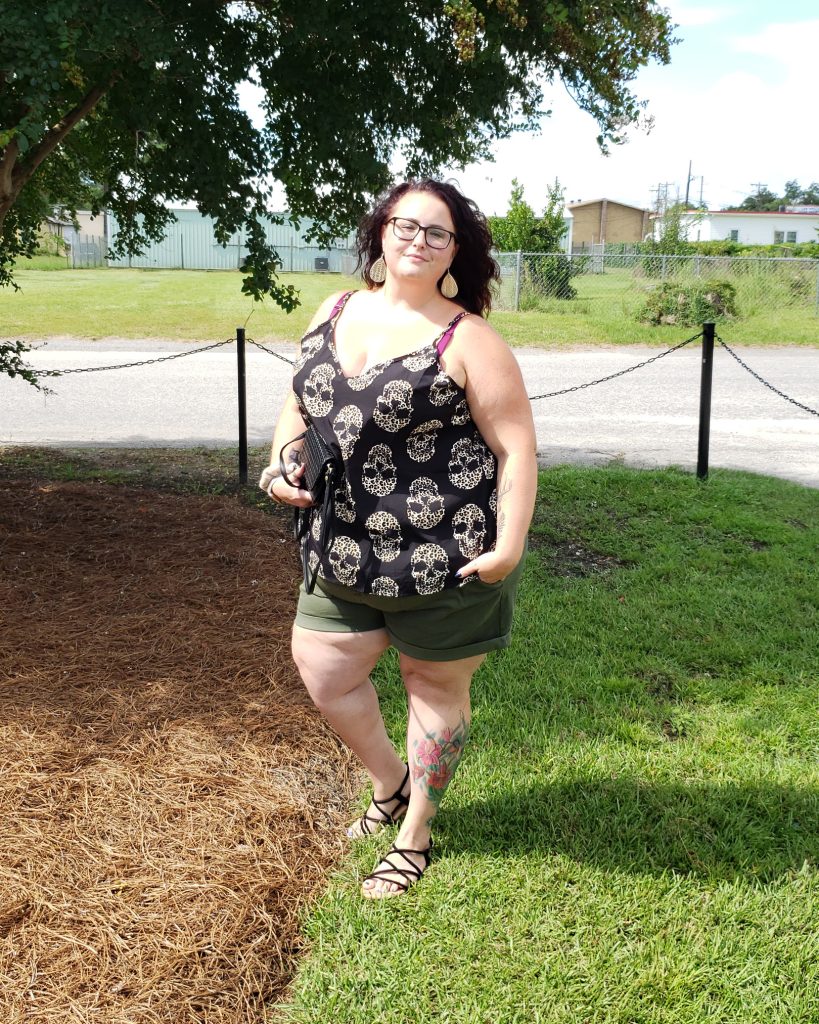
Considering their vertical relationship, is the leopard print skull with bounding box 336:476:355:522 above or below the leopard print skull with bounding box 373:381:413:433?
below

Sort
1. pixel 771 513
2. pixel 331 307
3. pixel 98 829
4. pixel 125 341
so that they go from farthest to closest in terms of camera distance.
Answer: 1. pixel 125 341
2. pixel 771 513
3. pixel 98 829
4. pixel 331 307

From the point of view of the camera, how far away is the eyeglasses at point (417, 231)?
247 cm

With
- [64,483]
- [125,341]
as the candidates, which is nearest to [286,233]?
[125,341]

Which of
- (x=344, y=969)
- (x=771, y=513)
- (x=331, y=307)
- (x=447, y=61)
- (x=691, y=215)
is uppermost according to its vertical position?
(x=691, y=215)

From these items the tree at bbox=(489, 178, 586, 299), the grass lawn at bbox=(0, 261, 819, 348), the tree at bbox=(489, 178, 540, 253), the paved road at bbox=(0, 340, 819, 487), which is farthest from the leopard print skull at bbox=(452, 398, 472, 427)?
the tree at bbox=(489, 178, 540, 253)

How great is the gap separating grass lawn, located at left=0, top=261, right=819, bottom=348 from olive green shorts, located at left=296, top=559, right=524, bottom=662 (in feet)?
45.4

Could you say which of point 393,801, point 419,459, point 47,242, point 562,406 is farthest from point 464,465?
point 562,406

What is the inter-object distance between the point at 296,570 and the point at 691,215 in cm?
2903

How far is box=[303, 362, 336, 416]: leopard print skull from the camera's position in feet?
8.44

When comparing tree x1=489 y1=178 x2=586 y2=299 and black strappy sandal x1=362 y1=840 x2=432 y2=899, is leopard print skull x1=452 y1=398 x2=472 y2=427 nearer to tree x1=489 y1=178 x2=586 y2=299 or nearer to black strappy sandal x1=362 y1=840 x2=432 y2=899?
black strappy sandal x1=362 y1=840 x2=432 y2=899

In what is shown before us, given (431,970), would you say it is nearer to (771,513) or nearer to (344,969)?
(344,969)

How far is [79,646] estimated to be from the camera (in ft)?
14.2

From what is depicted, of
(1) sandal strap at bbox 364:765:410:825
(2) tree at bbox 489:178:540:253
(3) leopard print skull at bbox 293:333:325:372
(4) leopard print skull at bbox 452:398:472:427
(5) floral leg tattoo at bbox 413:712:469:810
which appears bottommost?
(1) sandal strap at bbox 364:765:410:825

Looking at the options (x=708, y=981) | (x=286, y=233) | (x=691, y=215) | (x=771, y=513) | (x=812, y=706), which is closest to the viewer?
(x=708, y=981)
